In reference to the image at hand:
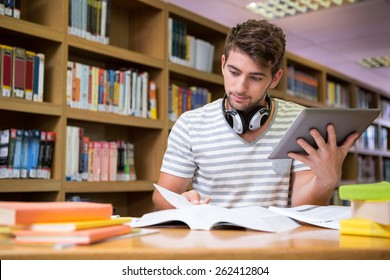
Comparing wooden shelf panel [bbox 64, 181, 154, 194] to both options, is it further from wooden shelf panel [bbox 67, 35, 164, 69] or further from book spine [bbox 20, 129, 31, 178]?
wooden shelf panel [bbox 67, 35, 164, 69]

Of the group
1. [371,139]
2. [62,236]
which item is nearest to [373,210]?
[62,236]

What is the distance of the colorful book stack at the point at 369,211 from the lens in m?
0.87

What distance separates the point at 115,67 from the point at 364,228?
2291 millimetres

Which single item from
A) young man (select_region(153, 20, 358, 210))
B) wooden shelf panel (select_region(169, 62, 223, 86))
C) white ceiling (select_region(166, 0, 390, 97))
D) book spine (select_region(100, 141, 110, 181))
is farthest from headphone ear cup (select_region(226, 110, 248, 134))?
white ceiling (select_region(166, 0, 390, 97))

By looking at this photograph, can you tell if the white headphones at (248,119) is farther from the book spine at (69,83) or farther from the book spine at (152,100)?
the book spine at (152,100)

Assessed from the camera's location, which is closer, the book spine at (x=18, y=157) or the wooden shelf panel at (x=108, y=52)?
the book spine at (x=18, y=157)

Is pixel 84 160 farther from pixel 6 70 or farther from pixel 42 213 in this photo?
pixel 42 213

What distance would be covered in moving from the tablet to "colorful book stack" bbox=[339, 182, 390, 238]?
244 millimetres

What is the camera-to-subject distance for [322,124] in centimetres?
119

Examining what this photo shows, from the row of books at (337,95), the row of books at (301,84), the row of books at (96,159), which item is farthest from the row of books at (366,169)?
the row of books at (96,159)

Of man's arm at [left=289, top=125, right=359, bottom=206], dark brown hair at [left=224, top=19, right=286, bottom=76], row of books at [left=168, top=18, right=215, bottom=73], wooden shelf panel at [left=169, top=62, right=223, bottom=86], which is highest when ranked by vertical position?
row of books at [left=168, top=18, right=215, bottom=73]

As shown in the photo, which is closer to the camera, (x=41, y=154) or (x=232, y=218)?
(x=232, y=218)

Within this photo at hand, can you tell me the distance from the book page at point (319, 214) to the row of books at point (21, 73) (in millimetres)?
1481

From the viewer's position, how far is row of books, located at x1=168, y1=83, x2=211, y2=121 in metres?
3.05
